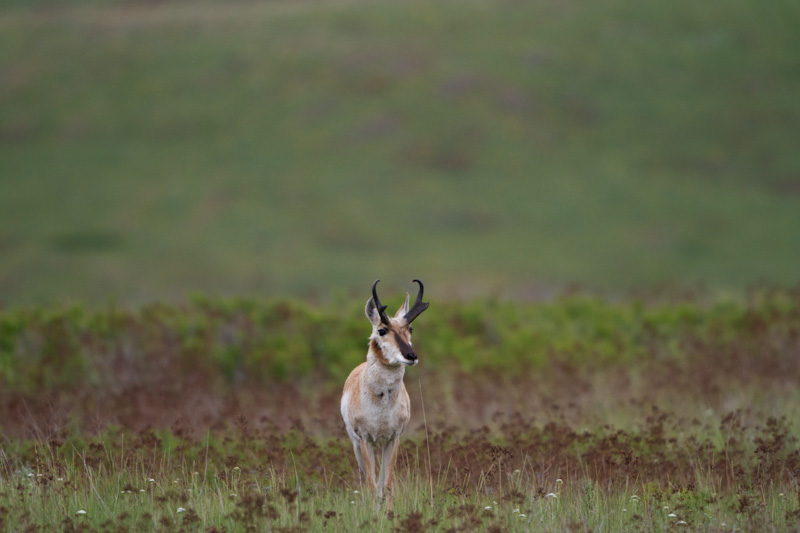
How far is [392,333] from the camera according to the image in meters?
9.55

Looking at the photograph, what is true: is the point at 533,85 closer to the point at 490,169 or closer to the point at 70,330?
the point at 490,169

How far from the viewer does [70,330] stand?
19203mm

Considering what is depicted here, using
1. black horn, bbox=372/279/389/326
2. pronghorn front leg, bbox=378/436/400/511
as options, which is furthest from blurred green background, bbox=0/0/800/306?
black horn, bbox=372/279/389/326

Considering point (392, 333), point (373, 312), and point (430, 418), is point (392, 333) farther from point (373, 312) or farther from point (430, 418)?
point (430, 418)

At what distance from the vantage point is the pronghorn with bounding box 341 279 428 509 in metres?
9.63

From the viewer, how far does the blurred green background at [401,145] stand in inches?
2457

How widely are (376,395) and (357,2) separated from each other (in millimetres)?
87059

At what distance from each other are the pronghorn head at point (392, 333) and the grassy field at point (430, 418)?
1.28 metres

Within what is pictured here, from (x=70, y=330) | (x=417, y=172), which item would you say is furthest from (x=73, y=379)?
(x=417, y=172)

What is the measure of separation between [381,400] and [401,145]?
66.8m

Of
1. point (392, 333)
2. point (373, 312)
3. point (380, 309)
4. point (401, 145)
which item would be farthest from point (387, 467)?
point (401, 145)

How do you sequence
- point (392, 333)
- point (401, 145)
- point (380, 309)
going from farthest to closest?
point (401, 145), point (392, 333), point (380, 309)

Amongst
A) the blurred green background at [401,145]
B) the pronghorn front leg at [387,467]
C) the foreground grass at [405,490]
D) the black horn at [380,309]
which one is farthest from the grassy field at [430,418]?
the blurred green background at [401,145]

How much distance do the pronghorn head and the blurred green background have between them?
45402 mm
